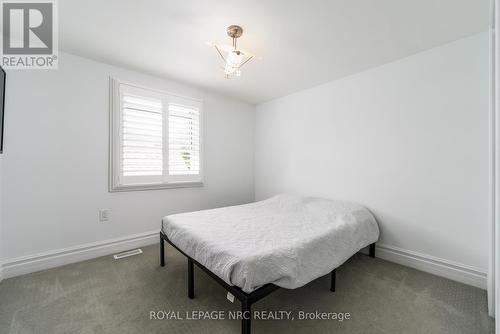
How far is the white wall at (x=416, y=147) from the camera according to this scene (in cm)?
187

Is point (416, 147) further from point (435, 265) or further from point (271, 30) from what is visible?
point (271, 30)

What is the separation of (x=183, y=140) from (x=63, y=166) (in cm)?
137

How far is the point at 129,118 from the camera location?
259 cm

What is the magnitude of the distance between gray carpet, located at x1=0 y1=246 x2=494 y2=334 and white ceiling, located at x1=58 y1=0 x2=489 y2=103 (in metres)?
2.26

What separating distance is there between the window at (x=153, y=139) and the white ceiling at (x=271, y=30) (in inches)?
16.2

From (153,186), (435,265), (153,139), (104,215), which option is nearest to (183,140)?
(153,139)

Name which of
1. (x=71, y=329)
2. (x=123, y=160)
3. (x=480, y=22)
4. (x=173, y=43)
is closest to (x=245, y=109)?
(x=173, y=43)

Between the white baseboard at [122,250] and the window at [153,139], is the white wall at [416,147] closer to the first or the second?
the white baseboard at [122,250]

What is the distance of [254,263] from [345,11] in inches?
76.9

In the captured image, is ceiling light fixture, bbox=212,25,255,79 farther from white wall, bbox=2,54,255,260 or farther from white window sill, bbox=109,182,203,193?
white window sill, bbox=109,182,203,193

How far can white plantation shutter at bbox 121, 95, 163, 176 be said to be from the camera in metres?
2.57

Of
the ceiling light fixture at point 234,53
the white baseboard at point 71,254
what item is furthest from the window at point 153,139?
the ceiling light fixture at point 234,53

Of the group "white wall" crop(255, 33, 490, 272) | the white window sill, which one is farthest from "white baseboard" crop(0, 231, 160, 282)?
"white wall" crop(255, 33, 490, 272)

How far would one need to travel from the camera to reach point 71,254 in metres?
2.21
